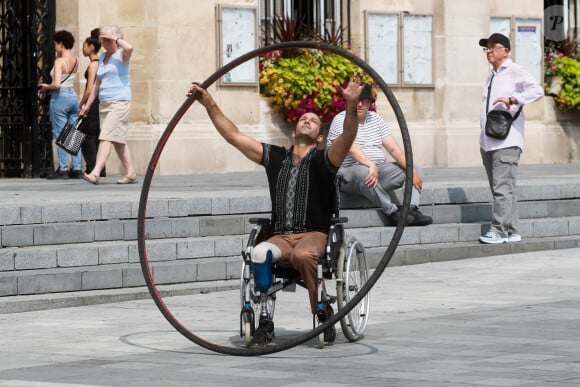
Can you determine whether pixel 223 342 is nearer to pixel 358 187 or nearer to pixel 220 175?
pixel 358 187

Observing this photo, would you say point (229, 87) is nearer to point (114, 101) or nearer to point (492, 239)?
point (114, 101)

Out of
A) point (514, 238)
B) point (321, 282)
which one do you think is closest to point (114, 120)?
point (514, 238)

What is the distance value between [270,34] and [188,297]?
10207mm

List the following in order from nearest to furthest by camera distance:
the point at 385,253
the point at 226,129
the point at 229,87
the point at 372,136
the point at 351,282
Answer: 1. the point at 385,253
2. the point at 226,129
3. the point at 351,282
4. the point at 372,136
5. the point at 229,87

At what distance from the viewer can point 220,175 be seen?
19016 mm

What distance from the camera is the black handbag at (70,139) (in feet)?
55.6

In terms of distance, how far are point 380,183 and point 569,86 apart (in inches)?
421

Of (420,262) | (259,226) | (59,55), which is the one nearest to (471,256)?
(420,262)

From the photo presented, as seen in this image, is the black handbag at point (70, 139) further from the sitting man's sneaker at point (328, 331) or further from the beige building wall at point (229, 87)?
the sitting man's sneaker at point (328, 331)

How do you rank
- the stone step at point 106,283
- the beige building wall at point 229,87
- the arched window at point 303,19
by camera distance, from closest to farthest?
the stone step at point 106,283 < the beige building wall at point 229,87 < the arched window at point 303,19

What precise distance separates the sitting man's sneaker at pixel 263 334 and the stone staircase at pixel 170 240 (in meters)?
2.58

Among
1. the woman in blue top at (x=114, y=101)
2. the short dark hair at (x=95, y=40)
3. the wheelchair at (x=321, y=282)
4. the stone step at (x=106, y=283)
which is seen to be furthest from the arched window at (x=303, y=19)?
the wheelchair at (x=321, y=282)

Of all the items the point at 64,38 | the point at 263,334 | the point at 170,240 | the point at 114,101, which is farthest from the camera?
the point at 64,38

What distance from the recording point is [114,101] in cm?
1661
